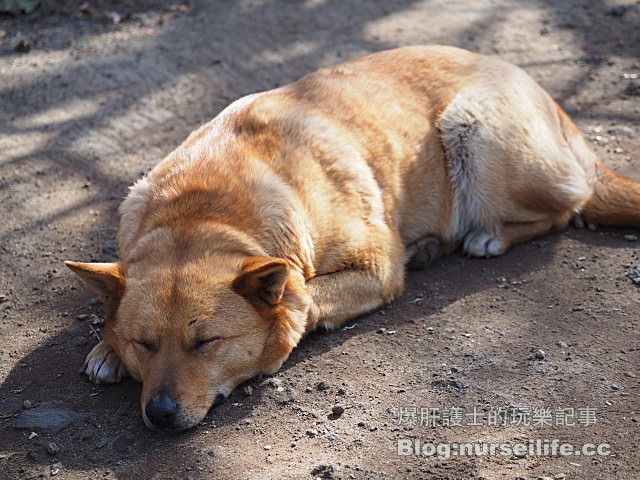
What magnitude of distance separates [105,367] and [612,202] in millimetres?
3254

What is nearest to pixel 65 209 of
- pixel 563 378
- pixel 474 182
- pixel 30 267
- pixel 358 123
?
pixel 30 267

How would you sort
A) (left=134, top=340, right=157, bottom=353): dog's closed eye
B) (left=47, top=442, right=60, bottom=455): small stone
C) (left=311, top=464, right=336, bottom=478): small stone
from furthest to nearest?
1. (left=134, top=340, right=157, bottom=353): dog's closed eye
2. (left=47, top=442, right=60, bottom=455): small stone
3. (left=311, top=464, right=336, bottom=478): small stone

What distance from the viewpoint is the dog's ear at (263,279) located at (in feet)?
12.3

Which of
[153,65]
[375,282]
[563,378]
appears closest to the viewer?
[563,378]

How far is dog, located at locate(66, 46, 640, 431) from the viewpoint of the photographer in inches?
148

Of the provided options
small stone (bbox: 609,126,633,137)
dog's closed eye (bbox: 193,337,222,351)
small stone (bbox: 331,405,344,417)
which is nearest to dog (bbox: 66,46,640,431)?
dog's closed eye (bbox: 193,337,222,351)

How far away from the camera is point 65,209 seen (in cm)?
562

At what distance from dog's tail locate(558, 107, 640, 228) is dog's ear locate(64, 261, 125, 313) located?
Answer: 9.91ft

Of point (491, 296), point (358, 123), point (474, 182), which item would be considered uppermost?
point (358, 123)

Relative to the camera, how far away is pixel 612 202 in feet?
17.1

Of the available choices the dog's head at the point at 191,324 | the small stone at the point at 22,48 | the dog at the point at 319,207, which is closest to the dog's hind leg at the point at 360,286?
the dog at the point at 319,207

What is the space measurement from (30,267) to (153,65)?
9.34 feet

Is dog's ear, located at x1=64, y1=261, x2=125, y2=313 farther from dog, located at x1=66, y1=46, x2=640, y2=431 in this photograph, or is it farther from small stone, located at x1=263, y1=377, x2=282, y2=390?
small stone, located at x1=263, y1=377, x2=282, y2=390

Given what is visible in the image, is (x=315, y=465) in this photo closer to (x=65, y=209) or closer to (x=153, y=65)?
(x=65, y=209)
